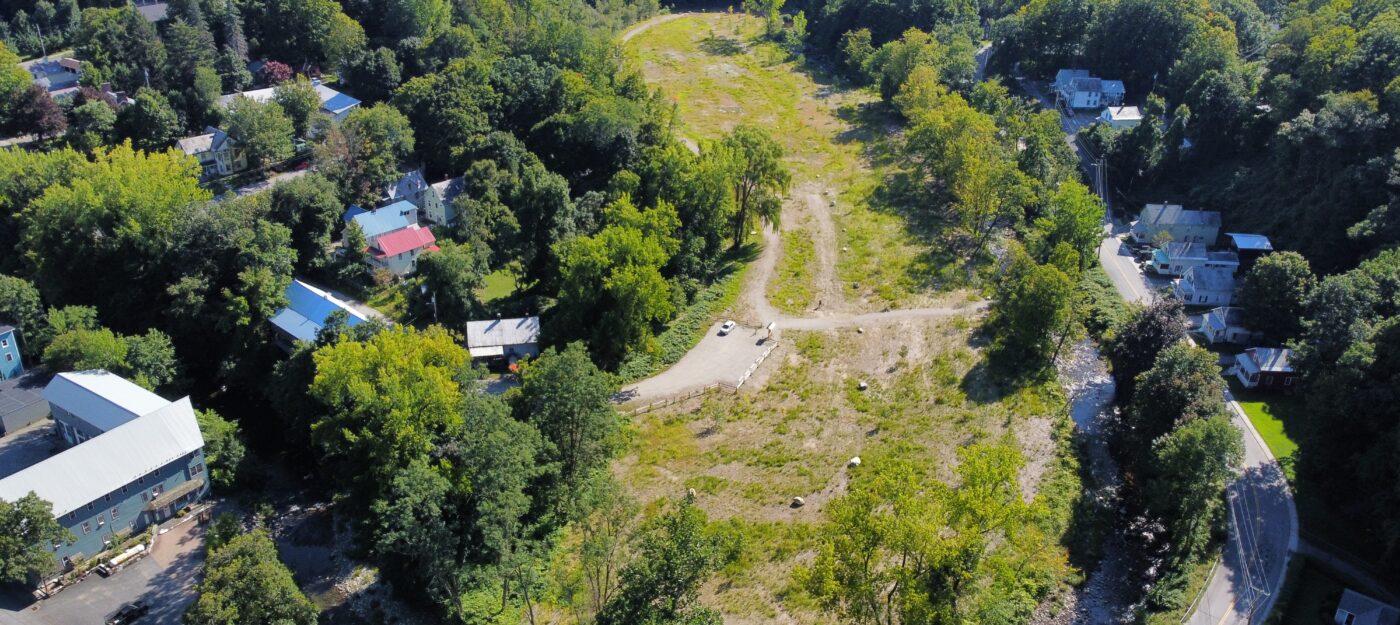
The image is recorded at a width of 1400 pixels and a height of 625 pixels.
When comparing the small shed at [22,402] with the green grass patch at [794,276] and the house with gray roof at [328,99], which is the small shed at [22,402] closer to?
the house with gray roof at [328,99]

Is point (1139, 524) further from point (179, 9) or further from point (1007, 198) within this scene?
point (179, 9)

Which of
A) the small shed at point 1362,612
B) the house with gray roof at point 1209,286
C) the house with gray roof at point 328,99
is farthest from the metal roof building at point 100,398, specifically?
the house with gray roof at point 1209,286

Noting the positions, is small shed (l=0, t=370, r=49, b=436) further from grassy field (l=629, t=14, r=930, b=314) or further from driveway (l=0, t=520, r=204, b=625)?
grassy field (l=629, t=14, r=930, b=314)

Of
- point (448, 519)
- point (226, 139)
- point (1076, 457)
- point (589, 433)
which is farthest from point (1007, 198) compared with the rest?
point (226, 139)

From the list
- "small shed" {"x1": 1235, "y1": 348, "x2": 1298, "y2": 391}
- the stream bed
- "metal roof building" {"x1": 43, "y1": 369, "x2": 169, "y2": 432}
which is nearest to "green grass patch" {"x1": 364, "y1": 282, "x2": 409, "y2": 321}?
"metal roof building" {"x1": 43, "y1": 369, "x2": 169, "y2": 432}

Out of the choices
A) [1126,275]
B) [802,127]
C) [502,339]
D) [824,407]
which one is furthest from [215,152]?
[1126,275]
